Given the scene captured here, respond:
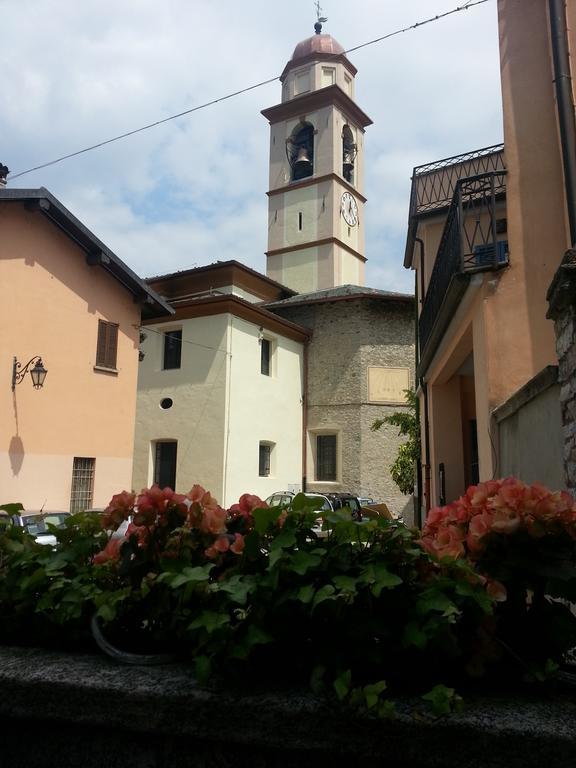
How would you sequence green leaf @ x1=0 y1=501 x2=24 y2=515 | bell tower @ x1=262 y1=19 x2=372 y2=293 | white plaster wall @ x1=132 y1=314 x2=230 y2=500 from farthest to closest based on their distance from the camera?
bell tower @ x1=262 y1=19 x2=372 y2=293 < white plaster wall @ x1=132 y1=314 x2=230 y2=500 < green leaf @ x1=0 y1=501 x2=24 y2=515

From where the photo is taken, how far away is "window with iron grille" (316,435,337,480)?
24.0m

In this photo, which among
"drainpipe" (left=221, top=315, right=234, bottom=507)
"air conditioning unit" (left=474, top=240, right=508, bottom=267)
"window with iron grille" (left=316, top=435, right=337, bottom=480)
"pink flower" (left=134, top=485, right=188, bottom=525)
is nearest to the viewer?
"pink flower" (left=134, top=485, right=188, bottom=525)

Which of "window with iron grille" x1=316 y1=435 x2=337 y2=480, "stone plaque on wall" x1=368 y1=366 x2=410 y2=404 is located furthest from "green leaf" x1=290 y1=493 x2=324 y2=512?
"window with iron grille" x1=316 y1=435 x2=337 y2=480

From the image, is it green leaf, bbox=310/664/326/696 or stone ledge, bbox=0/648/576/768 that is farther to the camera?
green leaf, bbox=310/664/326/696

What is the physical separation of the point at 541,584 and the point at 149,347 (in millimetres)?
22165

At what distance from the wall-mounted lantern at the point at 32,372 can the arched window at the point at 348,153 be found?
2655 cm

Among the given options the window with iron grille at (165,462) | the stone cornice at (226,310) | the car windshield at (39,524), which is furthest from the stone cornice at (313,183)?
the car windshield at (39,524)

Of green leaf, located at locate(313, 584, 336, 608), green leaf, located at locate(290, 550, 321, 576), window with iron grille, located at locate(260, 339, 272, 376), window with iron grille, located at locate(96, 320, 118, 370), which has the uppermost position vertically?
window with iron grille, located at locate(260, 339, 272, 376)

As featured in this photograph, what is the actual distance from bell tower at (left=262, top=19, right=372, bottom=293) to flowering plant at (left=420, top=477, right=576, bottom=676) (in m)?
31.3

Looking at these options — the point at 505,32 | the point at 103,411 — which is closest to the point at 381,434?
the point at 103,411

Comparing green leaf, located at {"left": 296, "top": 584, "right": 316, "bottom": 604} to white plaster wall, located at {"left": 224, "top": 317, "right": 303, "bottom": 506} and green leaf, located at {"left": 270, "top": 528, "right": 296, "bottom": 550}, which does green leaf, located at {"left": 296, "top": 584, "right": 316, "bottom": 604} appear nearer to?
green leaf, located at {"left": 270, "top": 528, "right": 296, "bottom": 550}

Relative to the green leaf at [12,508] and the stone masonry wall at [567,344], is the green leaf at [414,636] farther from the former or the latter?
the stone masonry wall at [567,344]

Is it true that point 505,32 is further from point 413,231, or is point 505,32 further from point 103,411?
point 103,411

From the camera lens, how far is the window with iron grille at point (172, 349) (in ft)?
72.9
